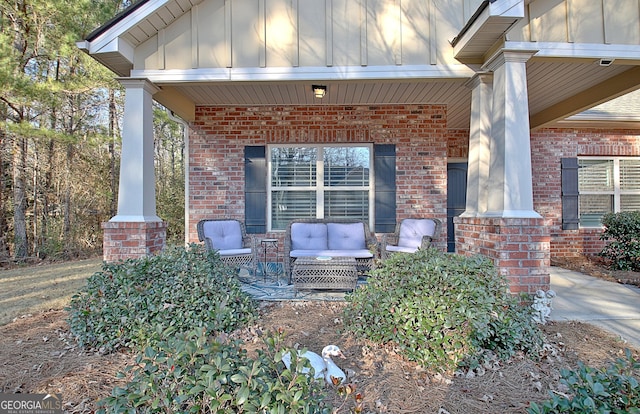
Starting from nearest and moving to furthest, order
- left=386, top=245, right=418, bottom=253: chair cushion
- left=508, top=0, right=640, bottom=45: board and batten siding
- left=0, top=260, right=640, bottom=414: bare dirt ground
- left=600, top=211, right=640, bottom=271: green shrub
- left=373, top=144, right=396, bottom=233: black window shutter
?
1. left=0, top=260, right=640, bottom=414: bare dirt ground
2. left=508, top=0, right=640, bottom=45: board and batten siding
3. left=386, top=245, right=418, bottom=253: chair cushion
4. left=373, top=144, right=396, bottom=233: black window shutter
5. left=600, top=211, right=640, bottom=271: green shrub

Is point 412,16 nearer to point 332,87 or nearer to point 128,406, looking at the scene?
point 332,87

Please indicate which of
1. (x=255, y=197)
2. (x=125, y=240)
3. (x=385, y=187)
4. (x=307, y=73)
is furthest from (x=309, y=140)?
(x=125, y=240)

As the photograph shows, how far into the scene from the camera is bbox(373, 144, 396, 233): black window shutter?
19.3 ft

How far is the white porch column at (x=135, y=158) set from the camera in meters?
4.10

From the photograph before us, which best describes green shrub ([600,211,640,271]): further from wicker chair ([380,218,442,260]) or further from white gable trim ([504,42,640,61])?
white gable trim ([504,42,640,61])

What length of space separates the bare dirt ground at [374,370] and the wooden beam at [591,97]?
10.9 feet

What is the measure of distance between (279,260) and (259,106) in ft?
8.63

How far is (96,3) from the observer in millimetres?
8031

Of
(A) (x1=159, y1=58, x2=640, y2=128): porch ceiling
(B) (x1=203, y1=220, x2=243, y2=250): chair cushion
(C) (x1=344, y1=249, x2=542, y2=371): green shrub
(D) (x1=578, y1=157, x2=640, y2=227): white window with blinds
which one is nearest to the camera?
(C) (x1=344, y1=249, x2=542, y2=371): green shrub

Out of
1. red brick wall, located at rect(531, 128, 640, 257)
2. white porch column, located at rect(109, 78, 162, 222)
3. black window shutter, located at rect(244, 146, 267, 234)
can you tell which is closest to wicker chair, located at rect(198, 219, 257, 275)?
black window shutter, located at rect(244, 146, 267, 234)

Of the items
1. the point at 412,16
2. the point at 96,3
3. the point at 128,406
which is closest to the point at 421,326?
the point at 128,406

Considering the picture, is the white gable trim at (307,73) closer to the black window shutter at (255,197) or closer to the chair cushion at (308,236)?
the black window shutter at (255,197)

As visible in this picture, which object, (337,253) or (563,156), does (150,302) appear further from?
(563,156)

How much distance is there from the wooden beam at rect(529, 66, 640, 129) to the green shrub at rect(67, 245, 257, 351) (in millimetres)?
5425
